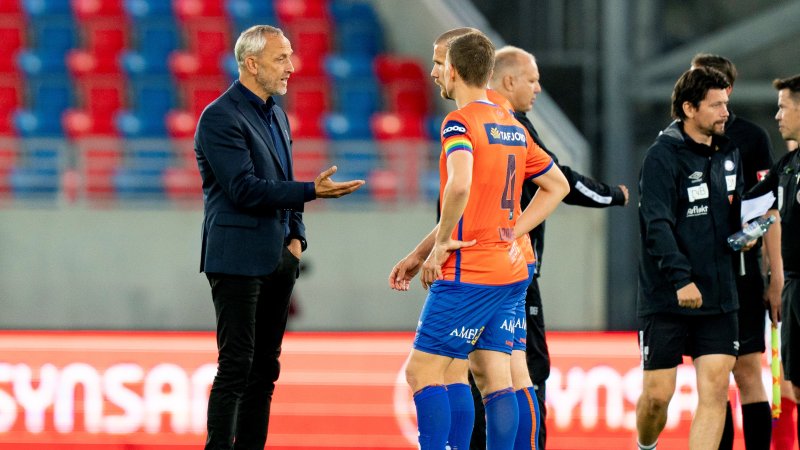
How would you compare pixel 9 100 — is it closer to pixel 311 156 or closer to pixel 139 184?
pixel 139 184

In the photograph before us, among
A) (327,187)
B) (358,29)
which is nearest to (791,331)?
(327,187)

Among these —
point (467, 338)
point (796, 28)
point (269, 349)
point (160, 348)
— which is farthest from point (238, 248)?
point (796, 28)

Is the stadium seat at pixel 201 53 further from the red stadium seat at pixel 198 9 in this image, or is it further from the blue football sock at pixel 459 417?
the blue football sock at pixel 459 417

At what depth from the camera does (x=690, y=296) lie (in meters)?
4.86

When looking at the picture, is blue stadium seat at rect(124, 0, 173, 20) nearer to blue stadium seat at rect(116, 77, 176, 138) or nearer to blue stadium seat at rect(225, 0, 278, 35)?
blue stadium seat at rect(225, 0, 278, 35)

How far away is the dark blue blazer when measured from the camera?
15.4 feet

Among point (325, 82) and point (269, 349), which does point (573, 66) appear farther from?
point (269, 349)

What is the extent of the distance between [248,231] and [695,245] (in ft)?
5.76

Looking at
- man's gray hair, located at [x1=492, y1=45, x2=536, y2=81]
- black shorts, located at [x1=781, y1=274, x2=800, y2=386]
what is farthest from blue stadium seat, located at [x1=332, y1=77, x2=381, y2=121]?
black shorts, located at [x1=781, y1=274, x2=800, y2=386]

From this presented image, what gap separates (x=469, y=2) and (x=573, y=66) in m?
1.55

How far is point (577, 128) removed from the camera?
473 inches

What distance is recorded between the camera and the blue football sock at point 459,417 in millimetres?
4496

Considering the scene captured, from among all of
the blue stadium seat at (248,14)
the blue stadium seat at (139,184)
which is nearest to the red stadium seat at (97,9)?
the blue stadium seat at (248,14)

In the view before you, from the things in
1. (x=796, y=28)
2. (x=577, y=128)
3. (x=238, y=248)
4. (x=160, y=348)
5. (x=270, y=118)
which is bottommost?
(x=160, y=348)
